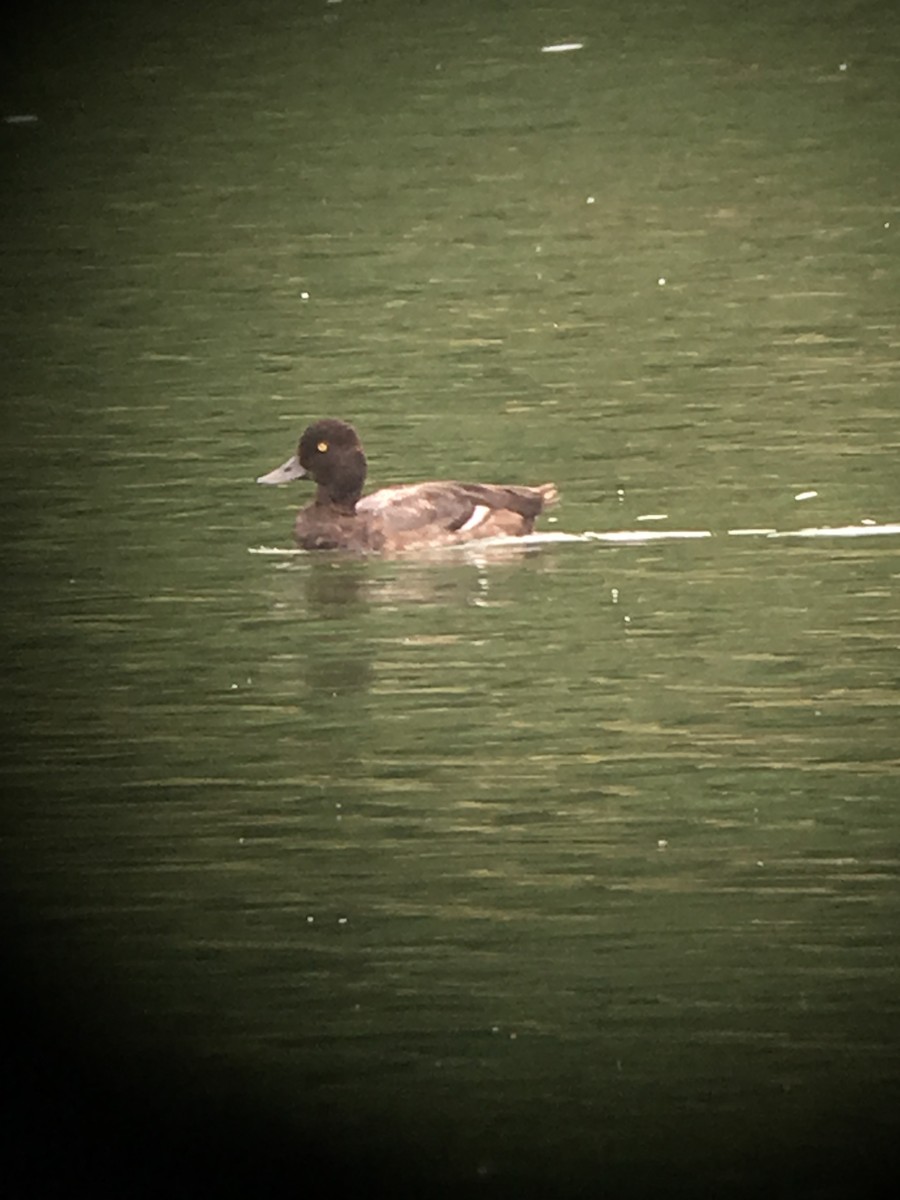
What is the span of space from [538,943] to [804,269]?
1.58 m

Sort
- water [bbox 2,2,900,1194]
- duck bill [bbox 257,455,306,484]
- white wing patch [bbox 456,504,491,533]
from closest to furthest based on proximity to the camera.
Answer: water [bbox 2,2,900,1194], white wing patch [bbox 456,504,491,533], duck bill [bbox 257,455,306,484]

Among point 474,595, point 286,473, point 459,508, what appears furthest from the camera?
point 286,473

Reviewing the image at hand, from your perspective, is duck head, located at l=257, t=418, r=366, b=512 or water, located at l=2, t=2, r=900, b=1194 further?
duck head, located at l=257, t=418, r=366, b=512

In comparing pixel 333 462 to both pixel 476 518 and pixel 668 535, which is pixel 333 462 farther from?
pixel 668 535

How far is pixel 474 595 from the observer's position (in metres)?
3.44

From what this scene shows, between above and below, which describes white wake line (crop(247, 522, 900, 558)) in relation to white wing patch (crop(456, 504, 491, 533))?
below

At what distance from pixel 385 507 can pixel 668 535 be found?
0.42 meters

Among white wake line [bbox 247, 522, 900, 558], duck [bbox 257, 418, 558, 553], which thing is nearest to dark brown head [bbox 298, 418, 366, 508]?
duck [bbox 257, 418, 558, 553]

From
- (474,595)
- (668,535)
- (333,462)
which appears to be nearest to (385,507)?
(333,462)

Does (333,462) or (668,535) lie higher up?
(333,462)

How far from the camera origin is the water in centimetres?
252

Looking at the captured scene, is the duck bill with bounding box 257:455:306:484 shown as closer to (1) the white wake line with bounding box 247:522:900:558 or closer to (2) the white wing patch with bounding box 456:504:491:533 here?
(1) the white wake line with bounding box 247:522:900:558

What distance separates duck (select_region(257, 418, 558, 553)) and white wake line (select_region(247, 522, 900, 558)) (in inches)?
0.5

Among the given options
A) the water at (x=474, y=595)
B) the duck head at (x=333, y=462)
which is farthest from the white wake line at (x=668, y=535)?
the duck head at (x=333, y=462)
